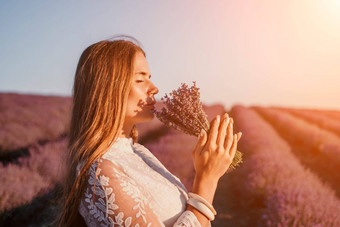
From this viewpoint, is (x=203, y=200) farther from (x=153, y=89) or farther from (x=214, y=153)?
(x=153, y=89)

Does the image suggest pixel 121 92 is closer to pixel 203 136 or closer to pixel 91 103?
pixel 91 103

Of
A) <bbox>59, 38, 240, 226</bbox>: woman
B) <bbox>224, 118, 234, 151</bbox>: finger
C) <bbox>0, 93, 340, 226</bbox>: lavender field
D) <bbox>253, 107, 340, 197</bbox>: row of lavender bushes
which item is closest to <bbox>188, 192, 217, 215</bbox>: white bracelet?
<bbox>59, 38, 240, 226</bbox>: woman

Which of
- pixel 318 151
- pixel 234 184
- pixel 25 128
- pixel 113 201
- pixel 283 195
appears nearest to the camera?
pixel 113 201

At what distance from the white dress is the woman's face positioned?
0.50 ft

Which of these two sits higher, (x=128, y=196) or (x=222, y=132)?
(x=222, y=132)

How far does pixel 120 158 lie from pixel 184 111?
0.50 metres

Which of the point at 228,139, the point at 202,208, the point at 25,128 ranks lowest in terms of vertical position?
the point at 25,128

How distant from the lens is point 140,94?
1455 millimetres

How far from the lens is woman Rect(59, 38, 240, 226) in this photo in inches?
46.2

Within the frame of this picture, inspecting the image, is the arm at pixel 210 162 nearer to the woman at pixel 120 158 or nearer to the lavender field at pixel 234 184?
the woman at pixel 120 158

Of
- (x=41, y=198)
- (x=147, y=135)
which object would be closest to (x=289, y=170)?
(x=41, y=198)

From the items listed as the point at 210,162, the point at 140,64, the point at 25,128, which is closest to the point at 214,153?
the point at 210,162

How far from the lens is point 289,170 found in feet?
17.6

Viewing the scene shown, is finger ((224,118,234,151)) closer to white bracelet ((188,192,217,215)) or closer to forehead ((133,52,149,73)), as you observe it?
white bracelet ((188,192,217,215))
